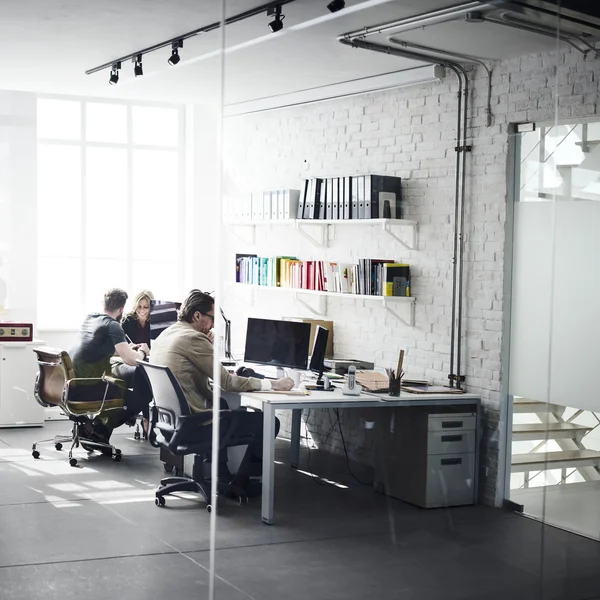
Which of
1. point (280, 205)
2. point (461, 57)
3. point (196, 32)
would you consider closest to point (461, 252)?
point (461, 57)

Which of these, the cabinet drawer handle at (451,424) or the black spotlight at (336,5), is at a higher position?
the black spotlight at (336,5)

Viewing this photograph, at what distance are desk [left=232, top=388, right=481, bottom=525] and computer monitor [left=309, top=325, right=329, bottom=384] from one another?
0.15 m

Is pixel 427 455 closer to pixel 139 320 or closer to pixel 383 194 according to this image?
pixel 383 194

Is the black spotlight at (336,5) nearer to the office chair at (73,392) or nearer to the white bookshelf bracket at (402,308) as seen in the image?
the white bookshelf bracket at (402,308)

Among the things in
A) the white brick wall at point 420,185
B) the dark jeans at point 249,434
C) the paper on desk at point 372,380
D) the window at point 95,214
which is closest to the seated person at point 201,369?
the dark jeans at point 249,434

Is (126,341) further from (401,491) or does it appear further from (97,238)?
(401,491)

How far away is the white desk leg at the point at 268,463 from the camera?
4176 mm

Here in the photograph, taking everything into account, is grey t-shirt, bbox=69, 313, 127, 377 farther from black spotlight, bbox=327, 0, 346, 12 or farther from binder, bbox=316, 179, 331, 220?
black spotlight, bbox=327, 0, 346, 12

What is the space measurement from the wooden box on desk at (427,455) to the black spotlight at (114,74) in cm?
258

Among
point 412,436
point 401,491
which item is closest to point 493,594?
point 401,491

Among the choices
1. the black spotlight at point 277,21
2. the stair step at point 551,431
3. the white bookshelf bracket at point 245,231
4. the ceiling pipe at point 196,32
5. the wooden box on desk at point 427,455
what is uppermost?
the ceiling pipe at point 196,32

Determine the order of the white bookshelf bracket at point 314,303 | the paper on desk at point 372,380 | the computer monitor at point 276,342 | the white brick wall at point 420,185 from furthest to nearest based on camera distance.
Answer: the paper on desk at point 372,380 < the white bookshelf bracket at point 314,303 < the computer monitor at point 276,342 < the white brick wall at point 420,185

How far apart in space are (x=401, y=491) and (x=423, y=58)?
1.97m

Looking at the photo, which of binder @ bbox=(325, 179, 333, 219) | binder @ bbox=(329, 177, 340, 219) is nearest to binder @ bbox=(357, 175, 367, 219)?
binder @ bbox=(329, 177, 340, 219)
